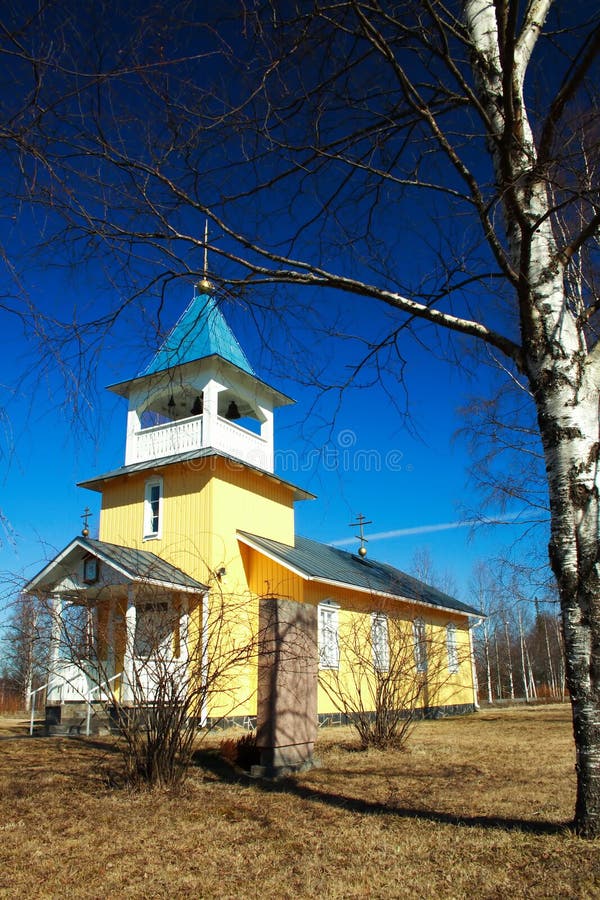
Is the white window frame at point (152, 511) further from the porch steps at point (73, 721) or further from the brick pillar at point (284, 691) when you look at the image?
the brick pillar at point (284, 691)

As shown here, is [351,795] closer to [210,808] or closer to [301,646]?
[210,808]

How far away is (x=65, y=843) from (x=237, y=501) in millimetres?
11956

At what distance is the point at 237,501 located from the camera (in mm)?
16625

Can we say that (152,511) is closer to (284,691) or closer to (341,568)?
(341,568)

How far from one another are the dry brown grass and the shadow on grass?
2 centimetres

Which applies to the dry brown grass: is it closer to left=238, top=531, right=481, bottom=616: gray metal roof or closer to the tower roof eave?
left=238, top=531, right=481, bottom=616: gray metal roof

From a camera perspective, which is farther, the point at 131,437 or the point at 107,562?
the point at 131,437

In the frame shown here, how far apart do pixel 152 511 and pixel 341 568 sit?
5565 mm

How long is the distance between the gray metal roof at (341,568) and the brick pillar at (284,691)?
3.85 m

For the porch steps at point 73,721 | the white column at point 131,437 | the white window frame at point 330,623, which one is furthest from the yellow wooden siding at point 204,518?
the porch steps at point 73,721

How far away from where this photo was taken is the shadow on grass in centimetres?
485

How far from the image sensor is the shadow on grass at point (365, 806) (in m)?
4.85

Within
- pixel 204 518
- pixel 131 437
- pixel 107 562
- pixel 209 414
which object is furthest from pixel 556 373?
pixel 131 437

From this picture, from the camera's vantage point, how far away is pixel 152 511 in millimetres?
16781
